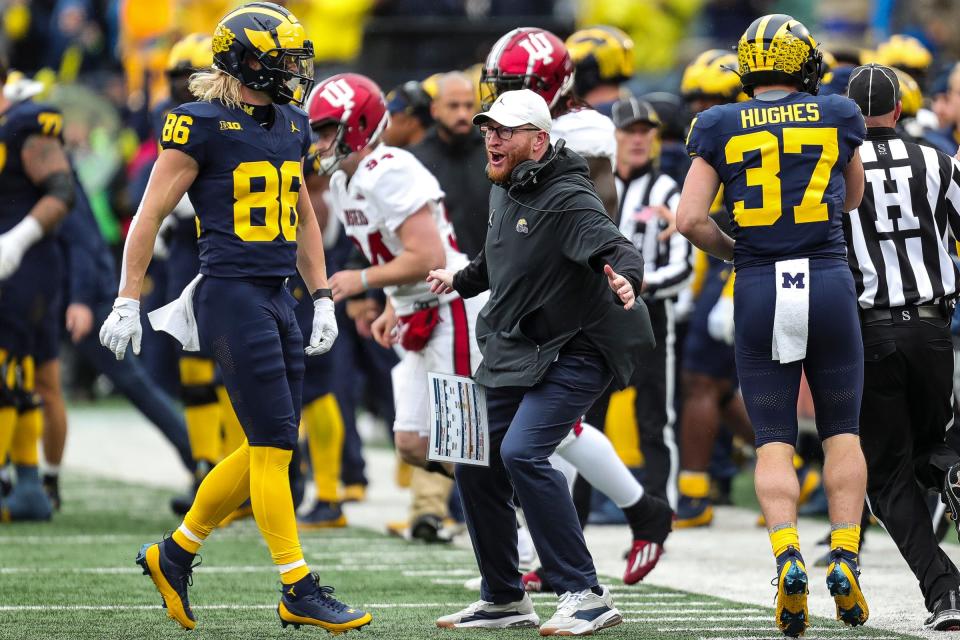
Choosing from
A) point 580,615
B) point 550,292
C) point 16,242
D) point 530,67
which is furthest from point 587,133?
point 16,242

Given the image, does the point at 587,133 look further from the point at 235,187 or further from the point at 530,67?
the point at 235,187

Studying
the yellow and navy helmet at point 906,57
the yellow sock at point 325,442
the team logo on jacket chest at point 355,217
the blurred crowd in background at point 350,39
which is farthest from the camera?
the blurred crowd in background at point 350,39

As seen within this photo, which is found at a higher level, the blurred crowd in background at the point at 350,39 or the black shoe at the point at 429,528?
the blurred crowd in background at the point at 350,39

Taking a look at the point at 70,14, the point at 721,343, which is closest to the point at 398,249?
the point at 721,343

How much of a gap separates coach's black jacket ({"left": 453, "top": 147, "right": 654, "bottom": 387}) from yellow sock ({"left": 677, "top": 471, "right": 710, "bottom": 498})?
346 cm

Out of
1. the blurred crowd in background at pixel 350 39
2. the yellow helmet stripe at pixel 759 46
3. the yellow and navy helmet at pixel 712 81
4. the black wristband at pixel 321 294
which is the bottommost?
the black wristband at pixel 321 294

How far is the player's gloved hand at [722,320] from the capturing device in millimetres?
9211

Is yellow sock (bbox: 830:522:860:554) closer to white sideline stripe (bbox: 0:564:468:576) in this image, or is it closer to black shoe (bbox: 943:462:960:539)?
black shoe (bbox: 943:462:960:539)

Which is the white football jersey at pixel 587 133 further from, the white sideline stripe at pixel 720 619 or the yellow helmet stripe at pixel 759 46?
the white sideline stripe at pixel 720 619

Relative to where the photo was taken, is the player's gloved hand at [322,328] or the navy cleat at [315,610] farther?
the player's gloved hand at [322,328]

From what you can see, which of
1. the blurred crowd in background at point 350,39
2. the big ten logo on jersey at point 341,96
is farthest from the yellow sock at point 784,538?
the blurred crowd in background at point 350,39

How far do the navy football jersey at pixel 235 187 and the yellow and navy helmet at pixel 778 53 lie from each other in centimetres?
159

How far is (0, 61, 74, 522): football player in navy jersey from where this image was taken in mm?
8719

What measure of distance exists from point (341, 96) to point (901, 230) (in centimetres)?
258
